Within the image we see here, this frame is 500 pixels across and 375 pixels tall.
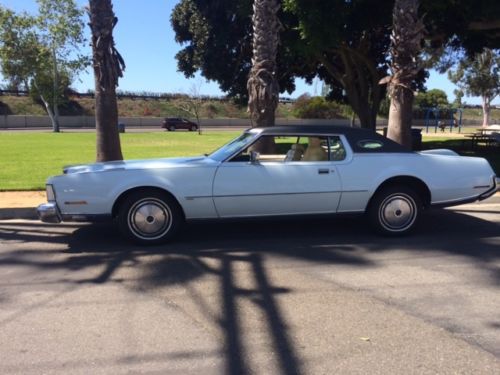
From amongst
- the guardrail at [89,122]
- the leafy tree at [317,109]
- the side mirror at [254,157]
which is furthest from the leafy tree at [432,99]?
the side mirror at [254,157]

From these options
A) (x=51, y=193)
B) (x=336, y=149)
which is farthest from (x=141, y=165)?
(x=336, y=149)

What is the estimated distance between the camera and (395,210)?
6504mm

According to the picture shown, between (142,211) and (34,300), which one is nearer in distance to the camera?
(34,300)

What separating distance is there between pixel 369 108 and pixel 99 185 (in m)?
18.7

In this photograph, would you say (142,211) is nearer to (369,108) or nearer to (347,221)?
(347,221)

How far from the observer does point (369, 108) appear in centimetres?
2291

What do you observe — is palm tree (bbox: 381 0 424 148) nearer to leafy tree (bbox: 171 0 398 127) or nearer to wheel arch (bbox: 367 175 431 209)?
wheel arch (bbox: 367 175 431 209)

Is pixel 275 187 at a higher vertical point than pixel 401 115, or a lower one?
lower

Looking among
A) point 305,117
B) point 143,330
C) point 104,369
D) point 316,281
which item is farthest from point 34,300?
point 305,117

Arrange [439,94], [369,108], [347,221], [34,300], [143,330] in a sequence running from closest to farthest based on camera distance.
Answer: [143,330], [34,300], [347,221], [369,108], [439,94]

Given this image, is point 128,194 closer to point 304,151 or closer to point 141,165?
point 141,165

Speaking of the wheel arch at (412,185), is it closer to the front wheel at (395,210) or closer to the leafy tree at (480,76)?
the front wheel at (395,210)

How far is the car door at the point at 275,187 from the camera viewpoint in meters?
6.11

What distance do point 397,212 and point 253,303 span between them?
2908 mm
